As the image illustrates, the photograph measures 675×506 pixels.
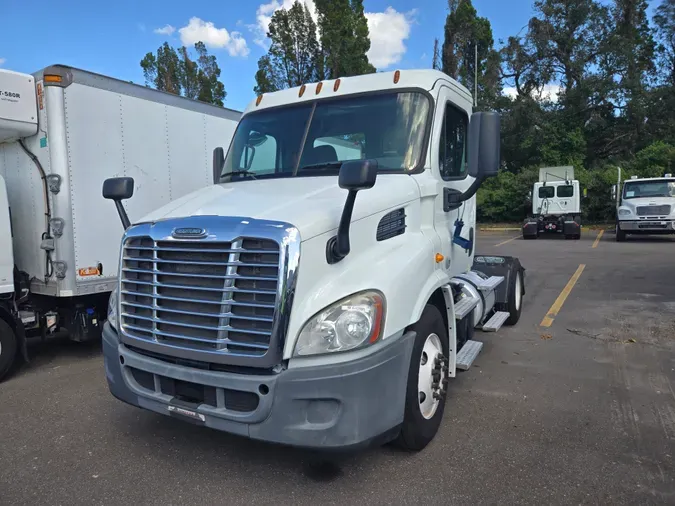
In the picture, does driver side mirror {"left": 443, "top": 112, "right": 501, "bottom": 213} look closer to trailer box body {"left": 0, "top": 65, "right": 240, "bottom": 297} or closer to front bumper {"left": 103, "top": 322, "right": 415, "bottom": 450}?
front bumper {"left": 103, "top": 322, "right": 415, "bottom": 450}

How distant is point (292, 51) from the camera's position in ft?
115

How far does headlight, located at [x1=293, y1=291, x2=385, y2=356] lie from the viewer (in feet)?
8.96

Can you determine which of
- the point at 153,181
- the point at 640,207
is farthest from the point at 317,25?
the point at 153,181

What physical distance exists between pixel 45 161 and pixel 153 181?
127 centimetres

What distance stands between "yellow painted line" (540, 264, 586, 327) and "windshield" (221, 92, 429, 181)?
4396mm

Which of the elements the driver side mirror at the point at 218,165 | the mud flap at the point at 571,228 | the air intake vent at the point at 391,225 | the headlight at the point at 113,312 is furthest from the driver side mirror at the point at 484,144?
the mud flap at the point at 571,228

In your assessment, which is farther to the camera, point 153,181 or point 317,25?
point 317,25

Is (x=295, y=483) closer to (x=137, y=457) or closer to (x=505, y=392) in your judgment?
(x=137, y=457)

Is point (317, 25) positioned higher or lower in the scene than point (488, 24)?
lower

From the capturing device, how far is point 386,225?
11.0ft

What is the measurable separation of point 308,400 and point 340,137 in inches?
85.8

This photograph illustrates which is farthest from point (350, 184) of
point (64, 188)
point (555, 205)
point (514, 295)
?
point (555, 205)

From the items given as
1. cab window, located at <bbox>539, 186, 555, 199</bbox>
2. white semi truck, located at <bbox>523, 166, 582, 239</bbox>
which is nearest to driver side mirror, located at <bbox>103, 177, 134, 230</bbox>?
white semi truck, located at <bbox>523, 166, 582, 239</bbox>

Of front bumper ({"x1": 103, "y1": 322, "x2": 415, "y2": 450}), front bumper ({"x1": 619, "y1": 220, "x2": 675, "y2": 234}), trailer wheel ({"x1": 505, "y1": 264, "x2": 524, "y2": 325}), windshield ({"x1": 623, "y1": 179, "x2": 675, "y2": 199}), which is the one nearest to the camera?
front bumper ({"x1": 103, "y1": 322, "x2": 415, "y2": 450})
